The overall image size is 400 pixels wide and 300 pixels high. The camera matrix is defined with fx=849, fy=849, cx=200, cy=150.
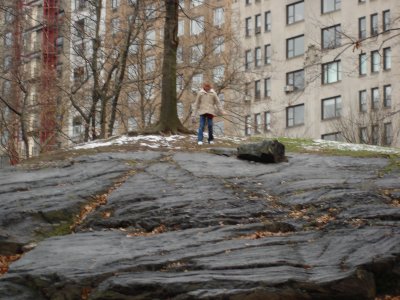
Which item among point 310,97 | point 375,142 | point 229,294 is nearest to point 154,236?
point 229,294

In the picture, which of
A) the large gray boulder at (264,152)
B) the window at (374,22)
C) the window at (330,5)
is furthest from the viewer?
the window at (330,5)

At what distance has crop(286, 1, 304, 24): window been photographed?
6488 cm

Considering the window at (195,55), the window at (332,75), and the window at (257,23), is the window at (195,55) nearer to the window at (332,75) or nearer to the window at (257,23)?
the window at (332,75)

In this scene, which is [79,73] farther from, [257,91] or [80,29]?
[257,91]

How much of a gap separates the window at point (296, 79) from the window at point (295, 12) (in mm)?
4200

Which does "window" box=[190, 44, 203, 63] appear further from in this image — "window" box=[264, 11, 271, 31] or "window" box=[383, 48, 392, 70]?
"window" box=[264, 11, 271, 31]

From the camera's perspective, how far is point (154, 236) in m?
12.6

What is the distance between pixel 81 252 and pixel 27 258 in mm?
792

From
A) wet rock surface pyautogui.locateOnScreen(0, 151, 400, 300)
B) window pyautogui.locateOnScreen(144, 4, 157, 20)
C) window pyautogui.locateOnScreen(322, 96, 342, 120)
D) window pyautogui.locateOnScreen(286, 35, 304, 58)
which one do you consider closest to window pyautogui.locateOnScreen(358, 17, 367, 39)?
window pyautogui.locateOnScreen(322, 96, 342, 120)

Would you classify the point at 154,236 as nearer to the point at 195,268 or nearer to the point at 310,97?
the point at 195,268

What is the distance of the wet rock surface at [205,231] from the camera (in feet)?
33.8

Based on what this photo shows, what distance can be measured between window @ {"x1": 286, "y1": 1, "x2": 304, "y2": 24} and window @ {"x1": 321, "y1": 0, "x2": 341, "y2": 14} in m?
2.56

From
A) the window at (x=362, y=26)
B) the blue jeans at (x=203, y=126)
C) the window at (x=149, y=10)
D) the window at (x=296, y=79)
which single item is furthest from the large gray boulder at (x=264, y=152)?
the window at (x=296, y=79)

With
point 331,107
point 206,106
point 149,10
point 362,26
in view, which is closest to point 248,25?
point 331,107
